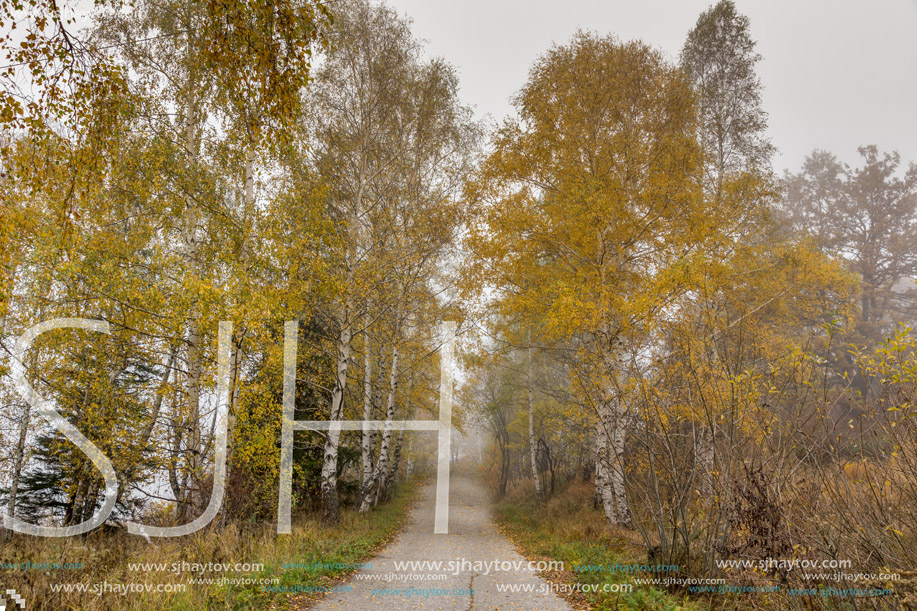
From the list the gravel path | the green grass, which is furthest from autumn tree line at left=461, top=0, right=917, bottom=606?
the green grass

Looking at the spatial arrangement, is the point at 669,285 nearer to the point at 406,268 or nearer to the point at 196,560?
the point at 406,268

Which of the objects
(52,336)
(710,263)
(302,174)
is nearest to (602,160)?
(710,263)

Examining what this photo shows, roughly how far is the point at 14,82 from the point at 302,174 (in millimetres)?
6920

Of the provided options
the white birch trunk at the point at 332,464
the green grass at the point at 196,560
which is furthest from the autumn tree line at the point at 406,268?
the green grass at the point at 196,560

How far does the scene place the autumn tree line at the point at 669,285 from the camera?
167 inches

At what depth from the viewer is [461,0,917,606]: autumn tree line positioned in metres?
4.25

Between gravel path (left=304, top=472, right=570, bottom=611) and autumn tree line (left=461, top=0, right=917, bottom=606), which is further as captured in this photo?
gravel path (left=304, top=472, right=570, bottom=611)

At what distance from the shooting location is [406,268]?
34.8 feet

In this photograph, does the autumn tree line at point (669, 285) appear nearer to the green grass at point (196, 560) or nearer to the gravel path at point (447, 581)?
the gravel path at point (447, 581)

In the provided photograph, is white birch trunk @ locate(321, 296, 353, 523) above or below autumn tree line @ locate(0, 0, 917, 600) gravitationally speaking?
below

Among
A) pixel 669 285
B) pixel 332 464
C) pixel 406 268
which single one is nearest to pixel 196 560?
pixel 332 464

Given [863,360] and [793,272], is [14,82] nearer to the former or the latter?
[863,360]

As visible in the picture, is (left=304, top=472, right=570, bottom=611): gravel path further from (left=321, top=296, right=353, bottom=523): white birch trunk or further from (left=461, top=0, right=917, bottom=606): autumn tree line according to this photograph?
(left=461, top=0, right=917, bottom=606): autumn tree line

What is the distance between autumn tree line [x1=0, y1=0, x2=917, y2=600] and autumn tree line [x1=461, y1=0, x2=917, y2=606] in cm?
7
